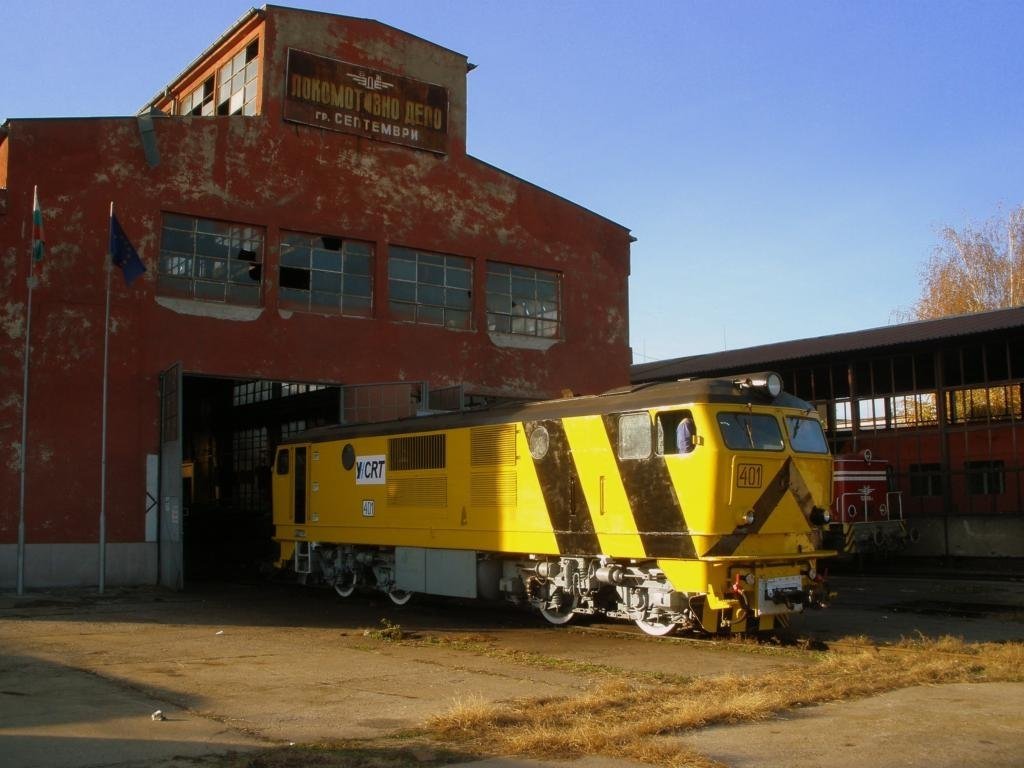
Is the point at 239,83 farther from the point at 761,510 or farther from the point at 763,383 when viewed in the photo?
the point at 761,510

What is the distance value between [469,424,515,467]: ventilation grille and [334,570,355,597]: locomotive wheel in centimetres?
475

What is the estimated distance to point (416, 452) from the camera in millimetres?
16078

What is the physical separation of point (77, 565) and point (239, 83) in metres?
11.8

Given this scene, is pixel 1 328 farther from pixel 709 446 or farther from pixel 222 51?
pixel 709 446

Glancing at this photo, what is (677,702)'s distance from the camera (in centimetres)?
834

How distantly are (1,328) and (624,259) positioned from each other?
51.1ft

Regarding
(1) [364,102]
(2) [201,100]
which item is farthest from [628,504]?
(2) [201,100]

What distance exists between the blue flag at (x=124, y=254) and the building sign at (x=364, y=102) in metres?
5.18

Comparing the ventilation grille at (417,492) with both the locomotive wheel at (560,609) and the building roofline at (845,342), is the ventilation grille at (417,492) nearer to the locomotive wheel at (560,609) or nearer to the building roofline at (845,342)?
the locomotive wheel at (560,609)

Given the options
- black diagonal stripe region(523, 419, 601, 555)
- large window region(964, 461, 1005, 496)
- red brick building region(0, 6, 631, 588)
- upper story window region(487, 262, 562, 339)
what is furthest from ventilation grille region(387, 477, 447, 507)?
large window region(964, 461, 1005, 496)

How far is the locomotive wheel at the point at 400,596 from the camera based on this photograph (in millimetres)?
16953

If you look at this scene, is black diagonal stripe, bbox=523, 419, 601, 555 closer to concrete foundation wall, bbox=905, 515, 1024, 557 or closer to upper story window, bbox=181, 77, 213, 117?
upper story window, bbox=181, 77, 213, 117

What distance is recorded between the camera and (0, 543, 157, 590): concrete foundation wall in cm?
1831

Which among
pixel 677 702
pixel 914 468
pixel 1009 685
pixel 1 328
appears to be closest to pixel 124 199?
pixel 1 328
